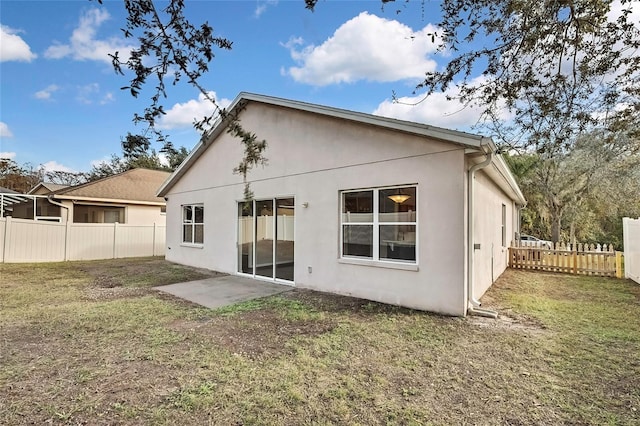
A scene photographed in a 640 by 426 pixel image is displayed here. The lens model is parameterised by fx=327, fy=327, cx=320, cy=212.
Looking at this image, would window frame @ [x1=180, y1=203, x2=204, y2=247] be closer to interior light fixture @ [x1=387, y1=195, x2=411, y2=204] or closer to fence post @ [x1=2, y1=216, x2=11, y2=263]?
fence post @ [x1=2, y1=216, x2=11, y2=263]

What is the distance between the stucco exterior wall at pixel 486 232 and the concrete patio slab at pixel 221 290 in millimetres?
4691

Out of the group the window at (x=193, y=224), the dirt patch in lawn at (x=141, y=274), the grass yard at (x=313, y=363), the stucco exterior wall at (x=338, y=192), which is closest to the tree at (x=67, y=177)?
the dirt patch in lawn at (x=141, y=274)

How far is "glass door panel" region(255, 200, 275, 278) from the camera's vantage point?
380 inches

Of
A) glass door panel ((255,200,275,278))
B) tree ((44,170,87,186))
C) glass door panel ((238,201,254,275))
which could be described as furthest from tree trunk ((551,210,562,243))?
tree ((44,170,87,186))

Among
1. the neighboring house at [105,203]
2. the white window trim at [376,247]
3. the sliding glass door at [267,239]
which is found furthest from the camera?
the neighboring house at [105,203]

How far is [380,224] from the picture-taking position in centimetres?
711

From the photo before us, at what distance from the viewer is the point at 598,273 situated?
11.1 meters

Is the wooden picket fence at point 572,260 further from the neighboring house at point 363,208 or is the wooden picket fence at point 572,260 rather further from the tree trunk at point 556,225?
the tree trunk at point 556,225

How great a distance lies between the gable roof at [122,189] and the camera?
16.5 m

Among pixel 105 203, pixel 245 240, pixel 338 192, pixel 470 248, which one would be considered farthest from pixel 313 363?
pixel 105 203

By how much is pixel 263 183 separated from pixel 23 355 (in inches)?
257

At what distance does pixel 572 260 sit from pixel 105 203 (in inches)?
839

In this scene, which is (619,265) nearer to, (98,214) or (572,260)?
(572,260)

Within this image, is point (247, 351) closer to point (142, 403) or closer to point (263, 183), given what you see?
point (142, 403)
